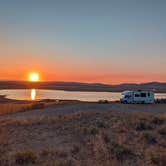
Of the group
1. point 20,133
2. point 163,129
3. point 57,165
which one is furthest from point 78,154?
point 163,129

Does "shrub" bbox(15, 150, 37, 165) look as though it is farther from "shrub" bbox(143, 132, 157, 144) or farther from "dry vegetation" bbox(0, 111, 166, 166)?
"shrub" bbox(143, 132, 157, 144)

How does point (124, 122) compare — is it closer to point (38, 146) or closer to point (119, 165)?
point (38, 146)

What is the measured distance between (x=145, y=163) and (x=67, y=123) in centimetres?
819

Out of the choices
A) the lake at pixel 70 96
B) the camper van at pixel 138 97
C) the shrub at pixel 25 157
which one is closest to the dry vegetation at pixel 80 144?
the shrub at pixel 25 157

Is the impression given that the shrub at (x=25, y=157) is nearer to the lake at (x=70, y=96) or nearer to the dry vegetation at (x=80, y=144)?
the dry vegetation at (x=80, y=144)

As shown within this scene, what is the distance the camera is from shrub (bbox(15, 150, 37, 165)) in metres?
9.59

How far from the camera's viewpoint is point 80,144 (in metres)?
12.1

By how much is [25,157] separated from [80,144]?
2.87m

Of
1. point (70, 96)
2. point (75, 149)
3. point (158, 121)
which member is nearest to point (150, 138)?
point (75, 149)

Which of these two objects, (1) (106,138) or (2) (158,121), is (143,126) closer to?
(2) (158,121)

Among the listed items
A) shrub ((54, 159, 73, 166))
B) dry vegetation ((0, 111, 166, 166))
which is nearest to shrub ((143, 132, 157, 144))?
dry vegetation ((0, 111, 166, 166))

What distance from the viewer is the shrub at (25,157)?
31.4 feet

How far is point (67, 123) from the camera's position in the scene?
56.1 ft

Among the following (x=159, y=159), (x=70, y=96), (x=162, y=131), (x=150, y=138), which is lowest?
(x=159, y=159)
